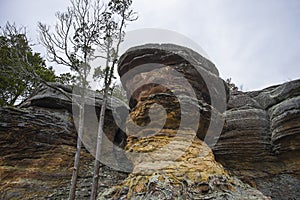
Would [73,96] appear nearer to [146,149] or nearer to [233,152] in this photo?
[146,149]

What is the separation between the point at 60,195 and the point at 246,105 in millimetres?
7980

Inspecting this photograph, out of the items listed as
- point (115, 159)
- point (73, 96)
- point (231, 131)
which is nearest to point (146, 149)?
point (115, 159)

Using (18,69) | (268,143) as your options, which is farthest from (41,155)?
(268,143)

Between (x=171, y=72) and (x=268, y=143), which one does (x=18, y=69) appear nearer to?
(x=171, y=72)

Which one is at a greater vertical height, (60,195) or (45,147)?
(45,147)

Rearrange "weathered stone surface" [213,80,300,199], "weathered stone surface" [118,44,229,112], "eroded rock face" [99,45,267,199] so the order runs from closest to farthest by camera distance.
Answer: "eroded rock face" [99,45,267,199] → "weathered stone surface" [118,44,229,112] → "weathered stone surface" [213,80,300,199]

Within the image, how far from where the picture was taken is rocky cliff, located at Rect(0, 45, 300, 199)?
21.1 feet

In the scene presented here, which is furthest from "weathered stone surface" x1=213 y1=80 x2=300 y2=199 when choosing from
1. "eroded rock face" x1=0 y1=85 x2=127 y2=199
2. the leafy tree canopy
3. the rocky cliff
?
the leafy tree canopy

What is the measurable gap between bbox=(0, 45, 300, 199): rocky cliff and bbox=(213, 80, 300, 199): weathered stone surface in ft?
0.11

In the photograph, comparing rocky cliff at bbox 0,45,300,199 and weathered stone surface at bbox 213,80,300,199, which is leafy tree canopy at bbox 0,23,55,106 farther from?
weathered stone surface at bbox 213,80,300,199

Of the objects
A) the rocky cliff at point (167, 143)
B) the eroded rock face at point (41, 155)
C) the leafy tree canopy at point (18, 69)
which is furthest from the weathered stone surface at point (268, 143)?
the leafy tree canopy at point (18, 69)

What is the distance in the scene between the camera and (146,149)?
691cm

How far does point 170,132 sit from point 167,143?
0.41 metres

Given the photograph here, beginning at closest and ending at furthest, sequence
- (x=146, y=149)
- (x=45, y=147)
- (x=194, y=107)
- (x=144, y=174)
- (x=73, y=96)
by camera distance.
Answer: (x=144, y=174) → (x=146, y=149) → (x=194, y=107) → (x=45, y=147) → (x=73, y=96)
